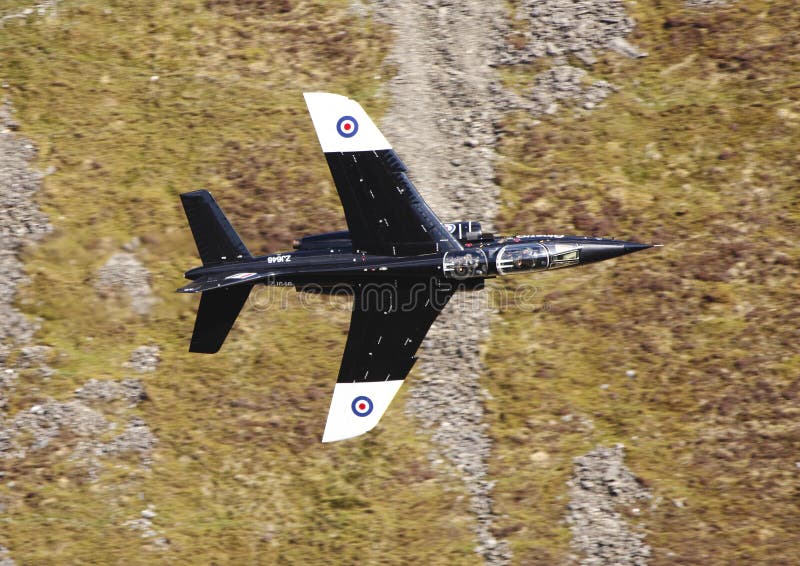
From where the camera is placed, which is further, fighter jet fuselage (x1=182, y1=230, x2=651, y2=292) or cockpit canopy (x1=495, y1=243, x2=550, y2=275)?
fighter jet fuselage (x1=182, y1=230, x2=651, y2=292)

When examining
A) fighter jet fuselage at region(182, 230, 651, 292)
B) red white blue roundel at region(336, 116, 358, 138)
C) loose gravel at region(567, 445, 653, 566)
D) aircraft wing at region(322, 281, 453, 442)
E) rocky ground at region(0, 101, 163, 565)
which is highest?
red white blue roundel at region(336, 116, 358, 138)

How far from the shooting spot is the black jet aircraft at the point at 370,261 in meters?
25.9

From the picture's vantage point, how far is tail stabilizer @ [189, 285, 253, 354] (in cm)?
2708

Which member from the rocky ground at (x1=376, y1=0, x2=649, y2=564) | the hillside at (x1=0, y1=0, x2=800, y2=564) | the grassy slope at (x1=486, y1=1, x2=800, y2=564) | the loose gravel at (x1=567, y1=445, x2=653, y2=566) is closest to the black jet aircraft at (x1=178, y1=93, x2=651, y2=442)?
the hillside at (x1=0, y1=0, x2=800, y2=564)

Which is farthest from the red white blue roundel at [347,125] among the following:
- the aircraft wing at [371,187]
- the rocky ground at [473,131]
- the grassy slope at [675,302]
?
the grassy slope at [675,302]

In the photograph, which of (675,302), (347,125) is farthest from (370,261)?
(675,302)

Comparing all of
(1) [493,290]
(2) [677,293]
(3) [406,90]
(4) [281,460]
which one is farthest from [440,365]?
(3) [406,90]

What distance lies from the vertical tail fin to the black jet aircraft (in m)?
0.03

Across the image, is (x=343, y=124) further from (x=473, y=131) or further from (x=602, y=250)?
(x=473, y=131)

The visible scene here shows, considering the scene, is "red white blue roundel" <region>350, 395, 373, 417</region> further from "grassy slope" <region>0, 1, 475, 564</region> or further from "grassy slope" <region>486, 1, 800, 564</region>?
"grassy slope" <region>486, 1, 800, 564</region>

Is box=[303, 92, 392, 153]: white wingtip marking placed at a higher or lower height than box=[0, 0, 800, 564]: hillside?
higher

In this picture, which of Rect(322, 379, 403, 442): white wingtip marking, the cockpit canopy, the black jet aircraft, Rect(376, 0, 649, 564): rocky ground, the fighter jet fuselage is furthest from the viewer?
Rect(376, 0, 649, 564): rocky ground

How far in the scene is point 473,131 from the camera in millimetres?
36031

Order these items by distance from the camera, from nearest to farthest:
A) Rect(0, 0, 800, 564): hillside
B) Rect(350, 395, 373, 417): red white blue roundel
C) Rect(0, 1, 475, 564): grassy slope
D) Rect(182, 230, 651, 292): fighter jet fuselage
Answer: Rect(182, 230, 651, 292): fighter jet fuselage → Rect(350, 395, 373, 417): red white blue roundel → Rect(0, 0, 800, 564): hillside → Rect(0, 1, 475, 564): grassy slope
